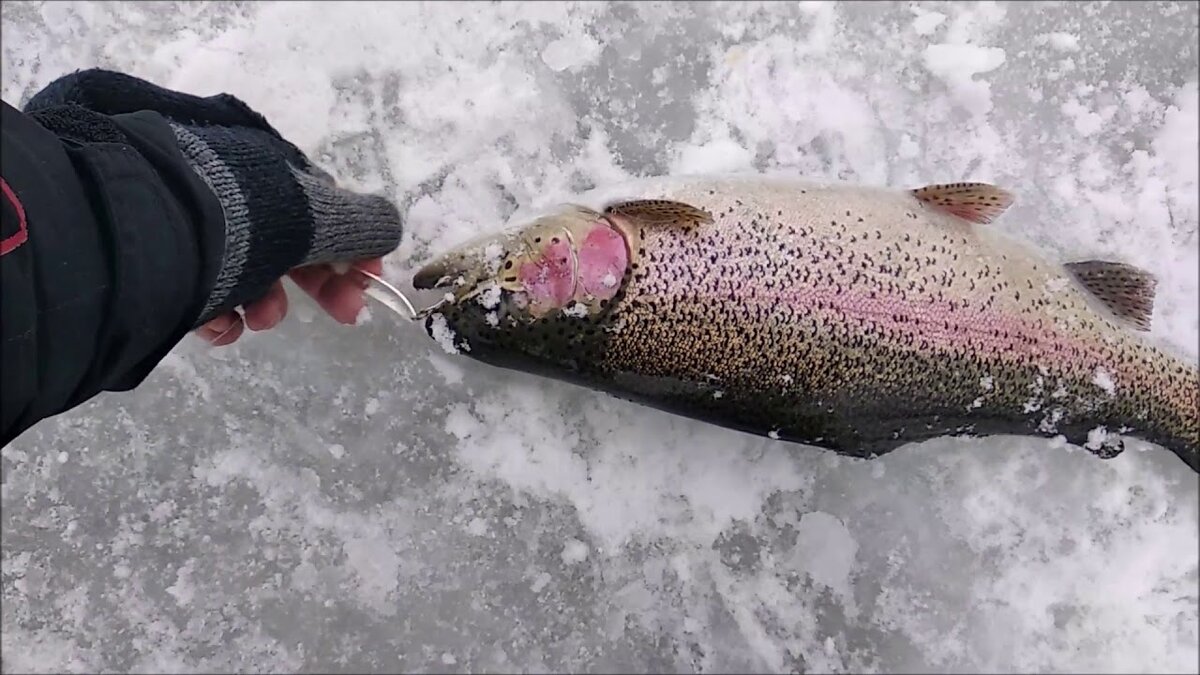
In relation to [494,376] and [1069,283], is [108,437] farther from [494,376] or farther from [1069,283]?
[1069,283]

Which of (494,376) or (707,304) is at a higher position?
(707,304)

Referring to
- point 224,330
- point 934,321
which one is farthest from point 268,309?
point 934,321

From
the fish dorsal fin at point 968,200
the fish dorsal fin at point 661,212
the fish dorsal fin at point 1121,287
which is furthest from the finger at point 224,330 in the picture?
the fish dorsal fin at point 1121,287

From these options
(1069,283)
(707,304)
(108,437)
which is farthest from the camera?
(108,437)

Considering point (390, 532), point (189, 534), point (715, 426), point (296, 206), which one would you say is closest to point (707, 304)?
point (715, 426)

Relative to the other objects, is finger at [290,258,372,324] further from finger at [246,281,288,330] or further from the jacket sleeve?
the jacket sleeve

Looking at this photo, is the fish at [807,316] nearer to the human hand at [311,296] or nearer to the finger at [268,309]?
the human hand at [311,296]

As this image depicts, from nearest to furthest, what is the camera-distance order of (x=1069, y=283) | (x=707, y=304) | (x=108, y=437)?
(x=707, y=304)
(x=1069, y=283)
(x=108, y=437)
